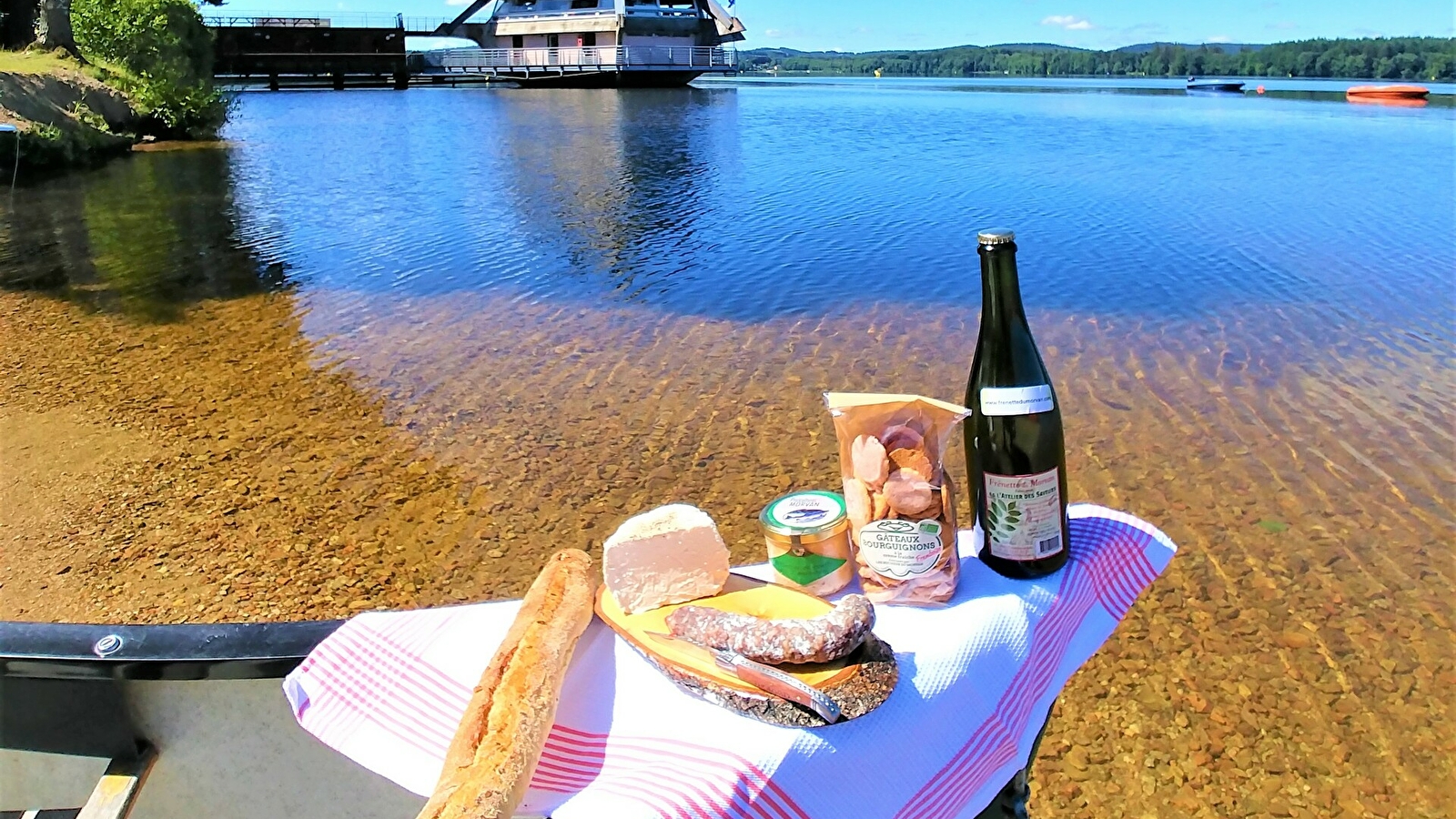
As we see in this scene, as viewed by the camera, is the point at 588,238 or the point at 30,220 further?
the point at 30,220

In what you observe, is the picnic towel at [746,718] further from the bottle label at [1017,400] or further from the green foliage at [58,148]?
the green foliage at [58,148]

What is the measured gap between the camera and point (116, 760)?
2217 millimetres

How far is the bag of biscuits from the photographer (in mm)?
1790

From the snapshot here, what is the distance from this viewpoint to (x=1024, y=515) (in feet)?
6.25

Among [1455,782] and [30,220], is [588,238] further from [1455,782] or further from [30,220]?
[1455,782]

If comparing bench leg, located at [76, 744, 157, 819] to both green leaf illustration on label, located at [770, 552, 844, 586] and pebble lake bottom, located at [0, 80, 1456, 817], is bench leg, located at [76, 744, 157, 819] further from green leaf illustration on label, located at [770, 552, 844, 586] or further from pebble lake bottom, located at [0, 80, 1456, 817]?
pebble lake bottom, located at [0, 80, 1456, 817]

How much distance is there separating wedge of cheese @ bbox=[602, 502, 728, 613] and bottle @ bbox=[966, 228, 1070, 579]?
0.53 m

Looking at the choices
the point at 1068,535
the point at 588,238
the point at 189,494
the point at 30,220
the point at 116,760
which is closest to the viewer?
the point at 1068,535

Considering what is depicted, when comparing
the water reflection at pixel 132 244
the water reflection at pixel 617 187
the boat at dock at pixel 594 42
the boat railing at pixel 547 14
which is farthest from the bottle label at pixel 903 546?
the boat railing at pixel 547 14

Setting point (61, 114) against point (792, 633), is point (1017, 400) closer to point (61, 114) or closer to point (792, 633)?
point (792, 633)

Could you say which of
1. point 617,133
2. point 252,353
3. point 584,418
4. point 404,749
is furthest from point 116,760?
point 617,133

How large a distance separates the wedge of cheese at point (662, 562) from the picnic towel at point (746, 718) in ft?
0.31

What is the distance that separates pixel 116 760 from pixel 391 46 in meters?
67.5

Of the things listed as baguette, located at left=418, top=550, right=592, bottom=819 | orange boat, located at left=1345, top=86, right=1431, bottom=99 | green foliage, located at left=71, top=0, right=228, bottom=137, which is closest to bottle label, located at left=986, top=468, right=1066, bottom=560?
baguette, located at left=418, top=550, right=592, bottom=819
